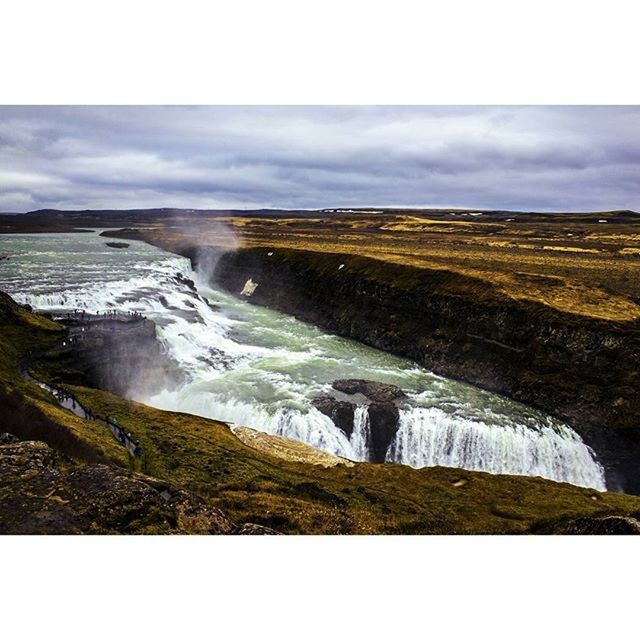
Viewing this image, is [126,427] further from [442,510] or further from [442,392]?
[442,392]

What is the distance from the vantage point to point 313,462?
18547 millimetres

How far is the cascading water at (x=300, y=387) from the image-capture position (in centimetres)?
2244

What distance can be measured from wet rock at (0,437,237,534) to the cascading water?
1280 cm

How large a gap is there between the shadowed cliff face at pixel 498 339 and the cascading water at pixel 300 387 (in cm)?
135

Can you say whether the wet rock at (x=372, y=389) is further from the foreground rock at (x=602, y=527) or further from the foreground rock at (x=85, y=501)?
the foreground rock at (x=85, y=501)

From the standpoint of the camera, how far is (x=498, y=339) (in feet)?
101

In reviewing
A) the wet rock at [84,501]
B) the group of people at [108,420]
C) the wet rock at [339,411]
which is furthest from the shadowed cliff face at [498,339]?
the wet rock at [84,501]

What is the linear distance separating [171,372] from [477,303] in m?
21.4

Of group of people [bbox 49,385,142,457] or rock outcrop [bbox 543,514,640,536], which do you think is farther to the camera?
group of people [bbox 49,385,142,457]

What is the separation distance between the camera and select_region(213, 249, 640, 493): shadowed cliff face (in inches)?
961

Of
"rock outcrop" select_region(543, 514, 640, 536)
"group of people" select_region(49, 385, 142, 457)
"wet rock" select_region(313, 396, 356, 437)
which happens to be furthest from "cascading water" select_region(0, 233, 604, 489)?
"rock outcrop" select_region(543, 514, 640, 536)

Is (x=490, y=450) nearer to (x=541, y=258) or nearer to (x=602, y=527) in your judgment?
(x=602, y=527)

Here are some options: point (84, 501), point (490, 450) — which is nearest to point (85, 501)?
point (84, 501)

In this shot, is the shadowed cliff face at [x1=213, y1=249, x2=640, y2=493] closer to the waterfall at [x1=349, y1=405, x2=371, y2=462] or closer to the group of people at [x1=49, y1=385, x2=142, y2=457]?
the waterfall at [x1=349, y1=405, x2=371, y2=462]
